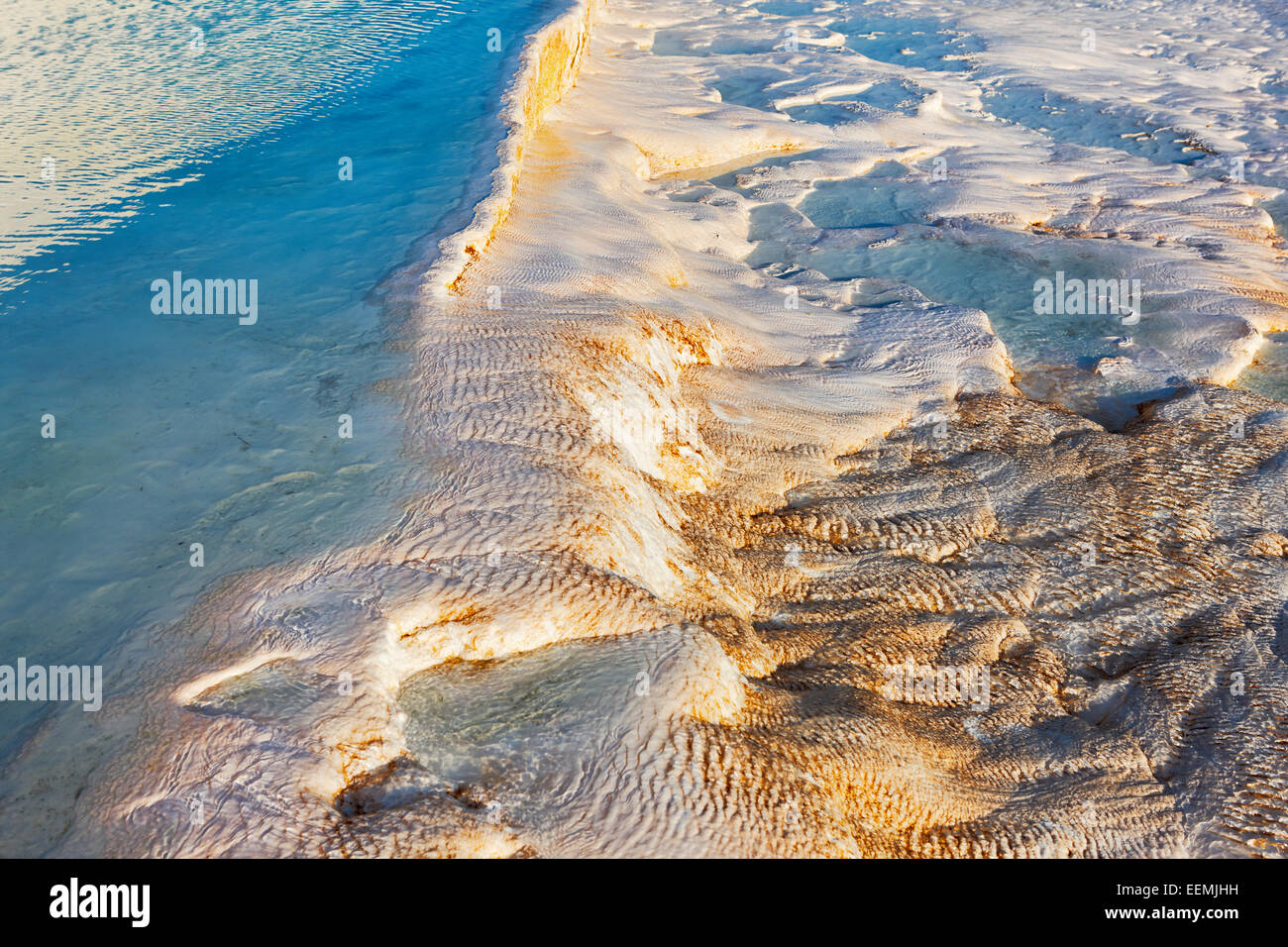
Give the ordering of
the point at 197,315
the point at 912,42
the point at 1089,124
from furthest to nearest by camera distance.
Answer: the point at 912,42
the point at 1089,124
the point at 197,315

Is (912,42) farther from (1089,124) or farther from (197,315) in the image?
(197,315)

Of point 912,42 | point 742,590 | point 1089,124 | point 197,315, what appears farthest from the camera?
point 912,42

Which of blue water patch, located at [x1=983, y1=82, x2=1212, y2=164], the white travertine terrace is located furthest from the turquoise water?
blue water patch, located at [x1=983, y1=82, x2=1212, y2=164]

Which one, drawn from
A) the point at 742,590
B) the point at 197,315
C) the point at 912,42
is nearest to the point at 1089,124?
the point at 912,42

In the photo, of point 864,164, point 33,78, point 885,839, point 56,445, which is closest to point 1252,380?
point 864,164

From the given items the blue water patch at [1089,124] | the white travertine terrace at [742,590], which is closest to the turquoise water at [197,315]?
the white travertine terrace at [742,590]

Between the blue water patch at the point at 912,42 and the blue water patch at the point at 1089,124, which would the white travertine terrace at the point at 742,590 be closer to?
the blue water patch at the point at 1089,124
